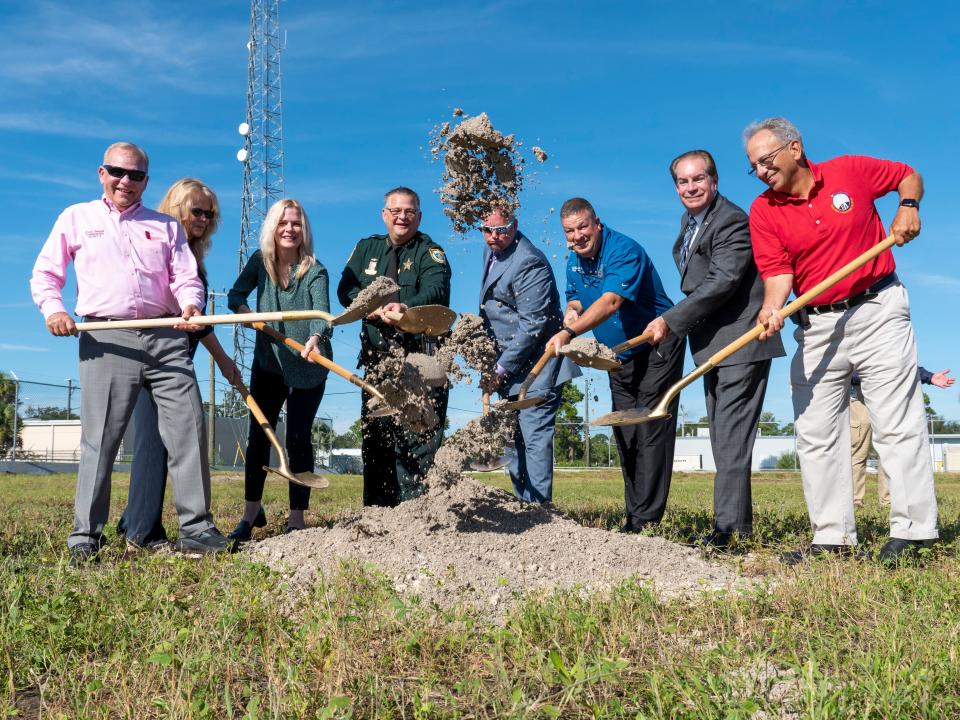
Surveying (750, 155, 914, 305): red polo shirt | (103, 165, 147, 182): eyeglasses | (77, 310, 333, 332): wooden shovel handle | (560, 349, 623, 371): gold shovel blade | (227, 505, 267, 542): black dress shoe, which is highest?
(103, 165, 147, 182): eyeglasses

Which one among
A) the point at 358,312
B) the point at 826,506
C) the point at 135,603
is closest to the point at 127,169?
the point at 358,312

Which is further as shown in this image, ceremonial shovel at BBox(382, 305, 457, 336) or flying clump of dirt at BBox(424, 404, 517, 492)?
flying clump of dirt at BBox(424, 404, 517, 492)

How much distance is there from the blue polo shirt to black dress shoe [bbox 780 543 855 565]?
5.40ft

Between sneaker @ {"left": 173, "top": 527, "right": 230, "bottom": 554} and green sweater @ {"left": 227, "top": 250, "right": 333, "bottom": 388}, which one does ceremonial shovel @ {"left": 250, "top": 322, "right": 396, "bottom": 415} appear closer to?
green sweater @ {"left": 227, "top": 250, "right": 333, "bottom": 388}

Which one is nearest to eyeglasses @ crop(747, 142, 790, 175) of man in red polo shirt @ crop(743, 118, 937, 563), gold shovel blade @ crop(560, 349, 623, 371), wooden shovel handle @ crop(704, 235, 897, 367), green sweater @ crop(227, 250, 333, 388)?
man in red polo shirt @ crop(743, 118, 937, 563)

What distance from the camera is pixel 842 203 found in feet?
14.4

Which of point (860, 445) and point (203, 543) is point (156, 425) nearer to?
point (203, 543)

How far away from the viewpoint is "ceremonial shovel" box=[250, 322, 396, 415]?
475 cm

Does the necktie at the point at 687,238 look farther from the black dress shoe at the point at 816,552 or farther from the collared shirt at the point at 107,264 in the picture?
the collared shirt at the point at 107,264

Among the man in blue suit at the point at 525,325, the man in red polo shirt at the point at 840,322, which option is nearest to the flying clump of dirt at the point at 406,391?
the man in blue suit at the point at 525,325

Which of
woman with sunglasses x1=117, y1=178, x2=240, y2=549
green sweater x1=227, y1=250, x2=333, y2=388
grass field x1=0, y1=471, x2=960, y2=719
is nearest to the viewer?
grass field x1=0, y1=471, x2=960, y2=719

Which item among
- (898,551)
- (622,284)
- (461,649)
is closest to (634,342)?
(622,284)

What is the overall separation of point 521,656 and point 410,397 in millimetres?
2425

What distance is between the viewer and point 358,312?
4547 mm
